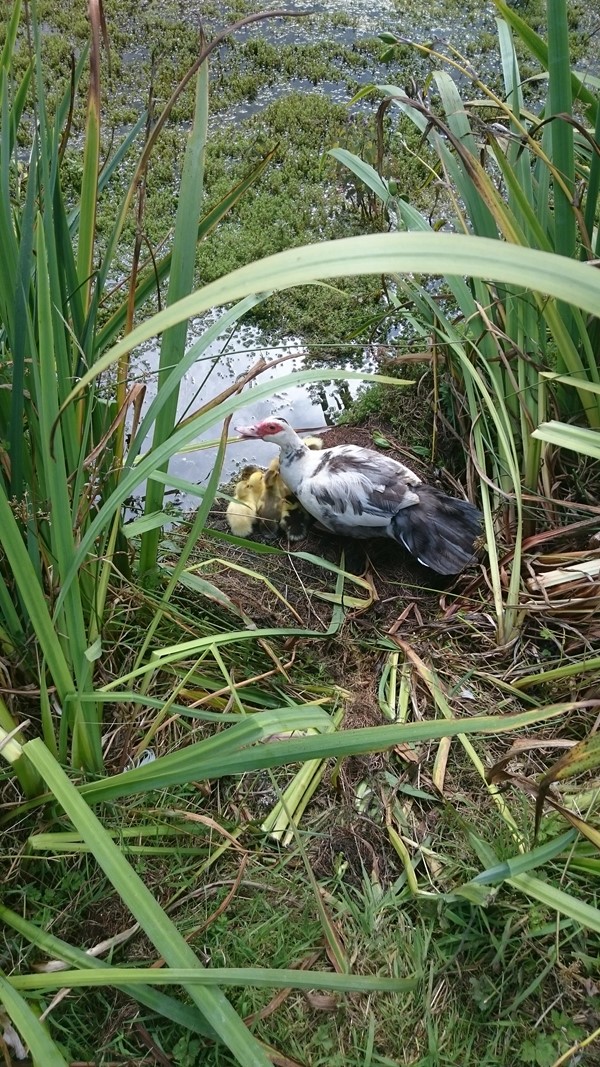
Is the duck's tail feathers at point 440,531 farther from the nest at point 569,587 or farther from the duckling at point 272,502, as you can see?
the duckling at point 272,502

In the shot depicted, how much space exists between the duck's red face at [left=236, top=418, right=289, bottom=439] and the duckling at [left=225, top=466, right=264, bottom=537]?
0.17m

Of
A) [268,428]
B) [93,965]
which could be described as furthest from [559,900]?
[268,428]

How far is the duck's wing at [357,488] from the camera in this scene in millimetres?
1842

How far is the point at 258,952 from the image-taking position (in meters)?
1.22

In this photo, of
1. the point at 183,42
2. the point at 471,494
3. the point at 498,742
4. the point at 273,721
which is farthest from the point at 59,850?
the point at 183,42

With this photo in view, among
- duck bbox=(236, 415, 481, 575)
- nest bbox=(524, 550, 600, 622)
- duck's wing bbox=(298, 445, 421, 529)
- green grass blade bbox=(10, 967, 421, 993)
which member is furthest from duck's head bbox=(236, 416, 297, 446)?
green grass blade bbox=(10, 967, 421, 993)

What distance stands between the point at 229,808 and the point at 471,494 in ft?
3.28

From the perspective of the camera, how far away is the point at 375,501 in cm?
184

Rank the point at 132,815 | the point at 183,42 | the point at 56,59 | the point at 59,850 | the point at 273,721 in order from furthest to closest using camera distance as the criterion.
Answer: the point at 183,42 < the point at 56,59 < the point at 132,815 < the point at 59,850 < the point at 273,721

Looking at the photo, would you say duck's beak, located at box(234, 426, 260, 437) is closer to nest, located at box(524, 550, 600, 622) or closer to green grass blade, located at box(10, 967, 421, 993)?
nest, located at box(524, 550, 600, 622)

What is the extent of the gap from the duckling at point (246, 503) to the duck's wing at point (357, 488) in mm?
170

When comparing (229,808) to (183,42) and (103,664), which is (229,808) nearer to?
(103,664)

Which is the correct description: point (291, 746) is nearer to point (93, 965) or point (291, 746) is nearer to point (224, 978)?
point (224, 978)

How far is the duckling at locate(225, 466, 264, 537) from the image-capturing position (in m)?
2.03
